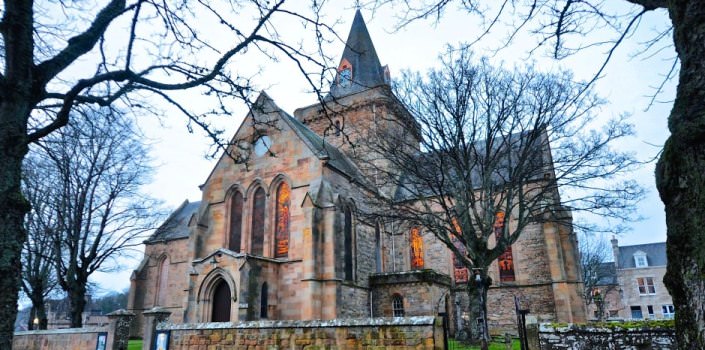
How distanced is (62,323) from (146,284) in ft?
99.1

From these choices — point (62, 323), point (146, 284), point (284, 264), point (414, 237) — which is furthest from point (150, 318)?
point (62, 323)

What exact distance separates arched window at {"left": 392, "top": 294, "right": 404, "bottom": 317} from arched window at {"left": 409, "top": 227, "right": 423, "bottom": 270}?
4.65 metres

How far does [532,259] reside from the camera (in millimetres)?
22594

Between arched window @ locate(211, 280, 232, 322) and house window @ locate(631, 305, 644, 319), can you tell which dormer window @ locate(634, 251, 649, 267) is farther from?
arched window @ locate(211, 280, 232, 322)

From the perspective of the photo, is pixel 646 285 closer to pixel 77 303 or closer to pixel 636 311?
pixel 636 311

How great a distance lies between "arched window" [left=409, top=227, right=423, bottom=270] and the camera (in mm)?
25750

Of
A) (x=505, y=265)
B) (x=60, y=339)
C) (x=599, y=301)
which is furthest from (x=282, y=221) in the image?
(x=599, y=301)

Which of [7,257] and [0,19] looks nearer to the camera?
[7,257]

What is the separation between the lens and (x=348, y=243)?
69.8 ft

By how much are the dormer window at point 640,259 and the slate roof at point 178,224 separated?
156ft

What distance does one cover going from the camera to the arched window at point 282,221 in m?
20.1

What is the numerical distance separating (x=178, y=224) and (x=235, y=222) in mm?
12555

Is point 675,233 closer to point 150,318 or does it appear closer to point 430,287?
point 150,318

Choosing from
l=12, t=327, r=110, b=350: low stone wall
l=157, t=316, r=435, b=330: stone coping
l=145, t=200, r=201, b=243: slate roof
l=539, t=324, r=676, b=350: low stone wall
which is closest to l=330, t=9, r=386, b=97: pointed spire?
l=145, t=200, r=201, b=243: slate roof
